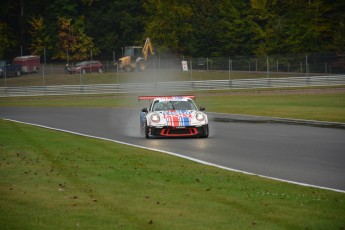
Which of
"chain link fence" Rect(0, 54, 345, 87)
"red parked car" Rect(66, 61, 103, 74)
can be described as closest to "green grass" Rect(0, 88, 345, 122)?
"chain link fence" Rect(0, 54, 345, 87)

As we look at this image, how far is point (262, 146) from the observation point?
1673 centimetres

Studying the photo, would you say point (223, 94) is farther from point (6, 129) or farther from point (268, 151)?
point (268, 151)

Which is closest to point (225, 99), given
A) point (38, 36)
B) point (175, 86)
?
point (175, 86)

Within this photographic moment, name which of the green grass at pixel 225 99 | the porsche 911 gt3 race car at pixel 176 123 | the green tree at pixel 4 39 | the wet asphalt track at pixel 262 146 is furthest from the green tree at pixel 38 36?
the porsche 911 gt3 race car at pixel 176 123

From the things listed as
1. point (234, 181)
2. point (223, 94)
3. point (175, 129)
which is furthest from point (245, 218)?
point (223, 94)

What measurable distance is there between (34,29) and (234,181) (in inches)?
2951

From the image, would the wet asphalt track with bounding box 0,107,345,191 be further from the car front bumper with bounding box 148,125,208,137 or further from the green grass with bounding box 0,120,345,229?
the green grass with bounding box 0,120,345,229

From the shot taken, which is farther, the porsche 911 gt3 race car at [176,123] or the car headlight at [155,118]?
the car headlight at [155,118]

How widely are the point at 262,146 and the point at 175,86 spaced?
36805mm

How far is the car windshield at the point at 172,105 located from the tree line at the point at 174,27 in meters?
48.4

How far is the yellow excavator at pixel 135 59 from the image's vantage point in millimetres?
63272

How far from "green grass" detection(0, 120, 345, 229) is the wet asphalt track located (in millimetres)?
910

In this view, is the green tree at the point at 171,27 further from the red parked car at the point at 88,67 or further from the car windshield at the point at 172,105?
the car windshield at the point at 172,105

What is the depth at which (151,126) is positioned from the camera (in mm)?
19109
